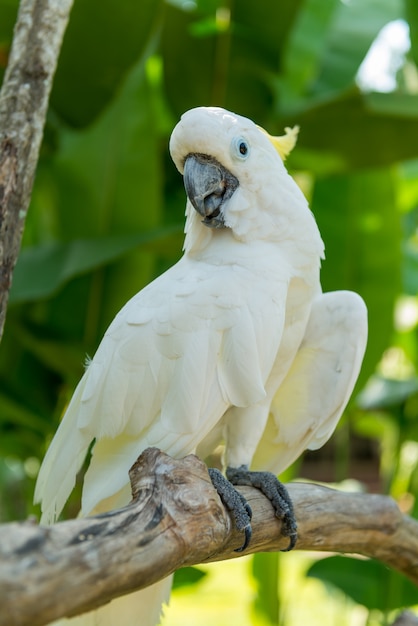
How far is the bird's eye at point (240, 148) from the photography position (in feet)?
4.36

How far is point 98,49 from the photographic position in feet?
7.30

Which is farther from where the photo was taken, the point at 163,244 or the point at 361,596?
the point at 361,596

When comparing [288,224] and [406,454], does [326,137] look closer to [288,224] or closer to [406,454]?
[288,224]

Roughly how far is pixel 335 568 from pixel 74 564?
194cm

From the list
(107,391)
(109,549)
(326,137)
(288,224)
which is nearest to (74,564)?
(109,549)

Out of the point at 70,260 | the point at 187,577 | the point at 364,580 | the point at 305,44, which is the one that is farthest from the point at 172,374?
the point at 305,44

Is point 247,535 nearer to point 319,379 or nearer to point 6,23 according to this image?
point 319,379

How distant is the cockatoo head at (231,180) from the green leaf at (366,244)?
3.45 feet

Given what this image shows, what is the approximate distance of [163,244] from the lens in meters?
2.11

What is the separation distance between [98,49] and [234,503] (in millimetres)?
1541

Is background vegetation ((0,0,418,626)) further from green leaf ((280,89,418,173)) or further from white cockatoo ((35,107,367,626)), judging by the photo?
white cockatoo ((35,107,367,626))

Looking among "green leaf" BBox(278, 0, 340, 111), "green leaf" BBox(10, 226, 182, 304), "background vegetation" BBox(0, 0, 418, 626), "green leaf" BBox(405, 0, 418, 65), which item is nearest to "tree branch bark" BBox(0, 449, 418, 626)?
"green leaf" BBox(10, 226, 182, 304)

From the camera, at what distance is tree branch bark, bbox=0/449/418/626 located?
75cm

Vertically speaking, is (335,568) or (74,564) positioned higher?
(74,564)
